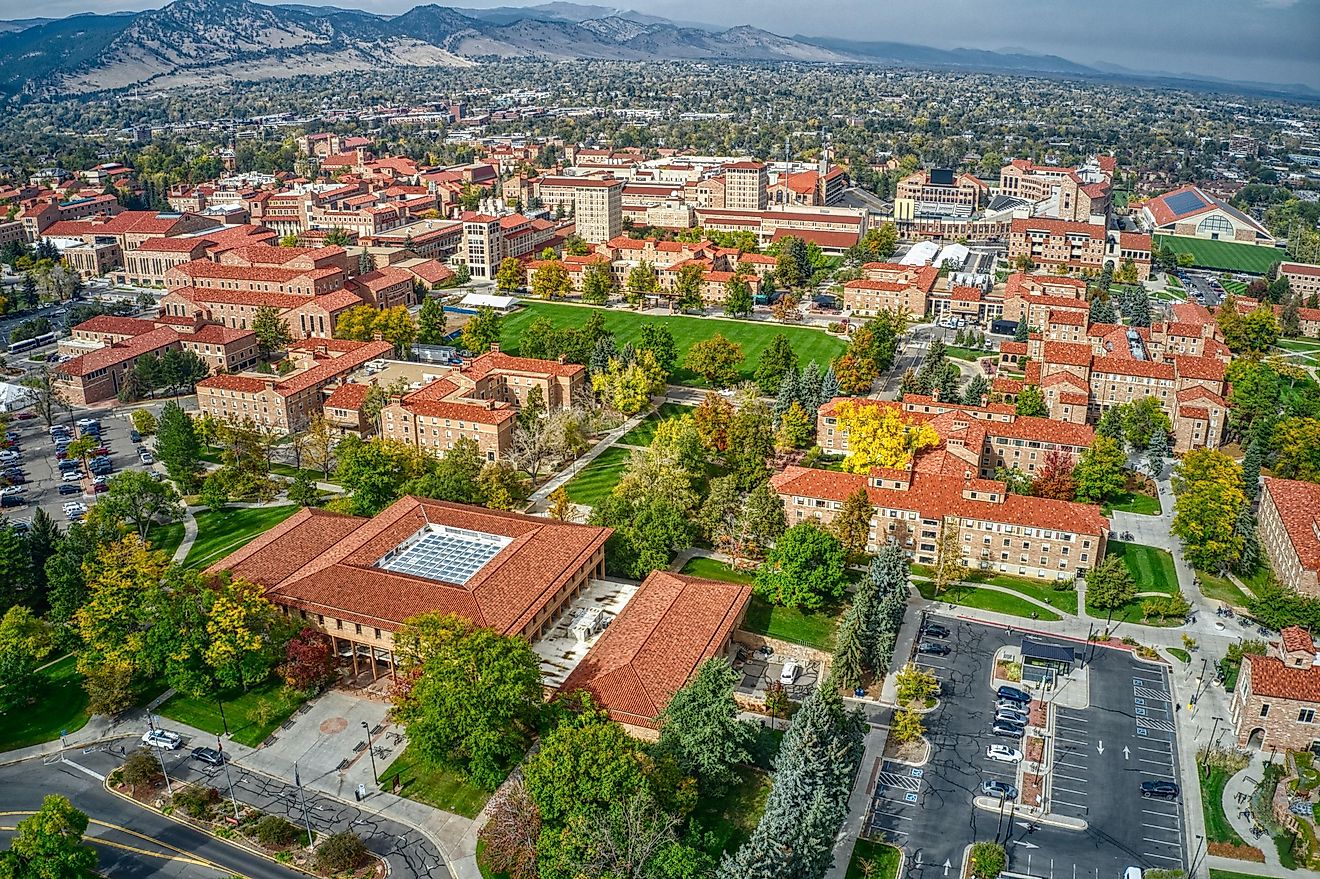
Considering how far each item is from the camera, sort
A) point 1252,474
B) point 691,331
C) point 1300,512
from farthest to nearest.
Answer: point 691,331, point 1252,474, point 1300,512

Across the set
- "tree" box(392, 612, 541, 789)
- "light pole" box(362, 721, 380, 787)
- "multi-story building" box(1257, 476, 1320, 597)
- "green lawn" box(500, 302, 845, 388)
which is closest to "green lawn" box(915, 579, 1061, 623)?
"multi-story building" box(1257, 476, 1320, 597)

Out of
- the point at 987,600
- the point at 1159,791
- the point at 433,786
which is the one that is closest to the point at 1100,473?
the point at 987,600

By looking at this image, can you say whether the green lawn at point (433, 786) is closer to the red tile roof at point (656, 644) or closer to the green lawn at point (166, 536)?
the red tile roof at point (656, 644)

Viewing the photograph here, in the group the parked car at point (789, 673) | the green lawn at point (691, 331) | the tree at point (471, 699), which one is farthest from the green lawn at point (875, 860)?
the green lawn at point (691, 331)

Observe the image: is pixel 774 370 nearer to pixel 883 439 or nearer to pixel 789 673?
pixel 883 439

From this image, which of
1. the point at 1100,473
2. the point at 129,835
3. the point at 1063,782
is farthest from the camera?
the point at 1100,473

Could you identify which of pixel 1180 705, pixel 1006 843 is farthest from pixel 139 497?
pixel 1180 705
